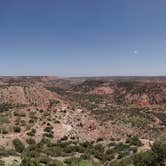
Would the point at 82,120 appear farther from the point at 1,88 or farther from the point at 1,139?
the point at 1,88

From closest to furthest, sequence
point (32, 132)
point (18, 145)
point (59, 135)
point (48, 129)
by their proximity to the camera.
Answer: point (18, 145)
point (32, 132)
point (59, 135)
point (48, 129)

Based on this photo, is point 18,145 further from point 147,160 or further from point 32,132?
point 147,160

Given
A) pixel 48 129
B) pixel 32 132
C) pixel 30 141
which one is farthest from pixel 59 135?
pixel 30 141

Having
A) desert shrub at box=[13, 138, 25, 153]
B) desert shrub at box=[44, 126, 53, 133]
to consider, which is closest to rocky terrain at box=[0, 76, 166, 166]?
desert shrub at box=[13, 138, 25, 153]

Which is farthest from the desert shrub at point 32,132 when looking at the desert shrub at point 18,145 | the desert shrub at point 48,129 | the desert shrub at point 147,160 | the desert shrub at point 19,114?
the desert shrub at point 147,160

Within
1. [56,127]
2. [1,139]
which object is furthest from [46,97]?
[1,139]

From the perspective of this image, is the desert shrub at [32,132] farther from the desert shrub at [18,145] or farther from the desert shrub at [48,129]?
the desert shrub at [18,145]

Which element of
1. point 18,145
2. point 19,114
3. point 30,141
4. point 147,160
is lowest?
point 30,141

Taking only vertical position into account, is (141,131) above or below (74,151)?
below
